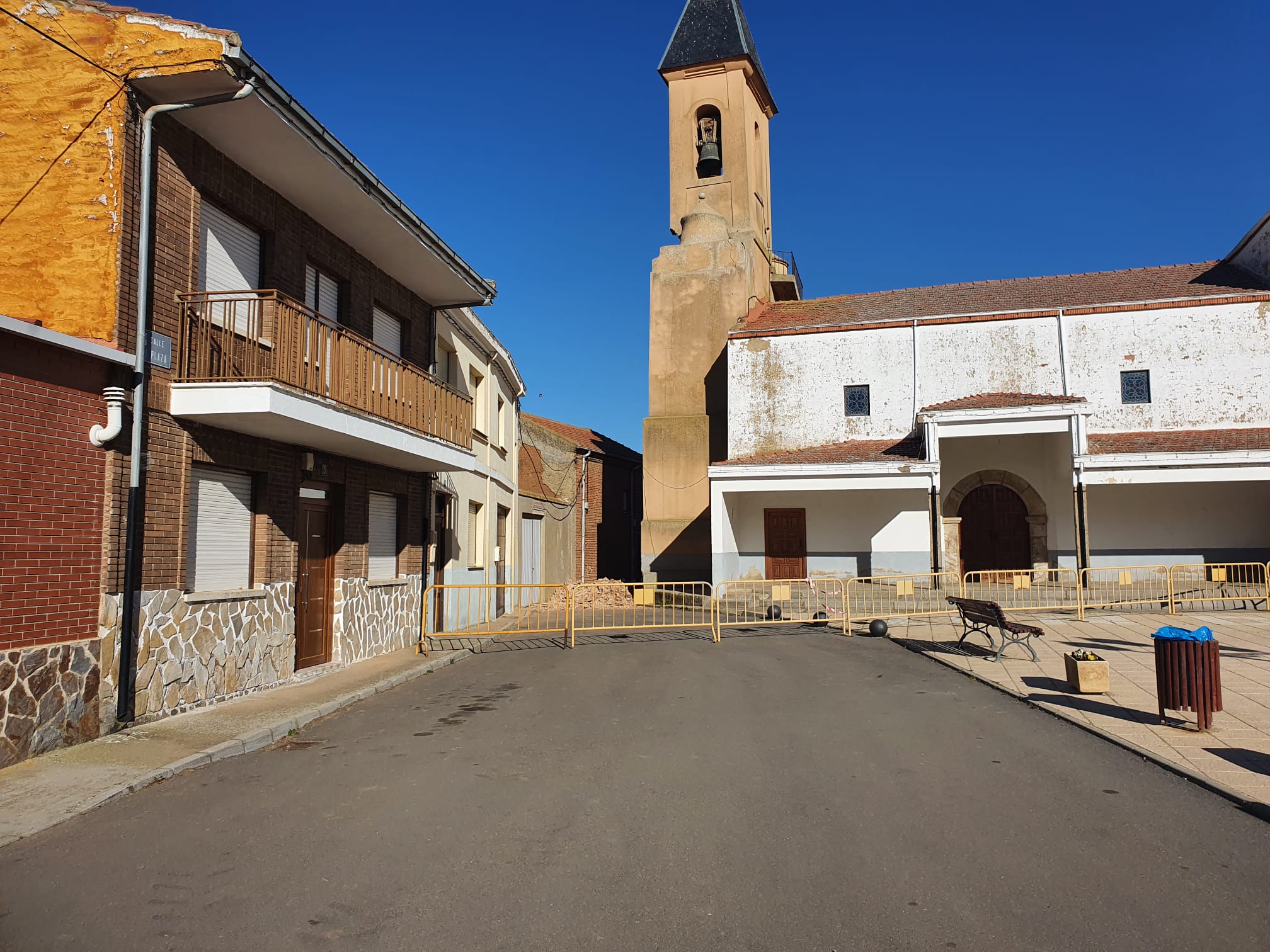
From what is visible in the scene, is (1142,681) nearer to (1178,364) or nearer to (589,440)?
(1178,364)

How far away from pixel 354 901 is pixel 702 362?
24572 millimetres

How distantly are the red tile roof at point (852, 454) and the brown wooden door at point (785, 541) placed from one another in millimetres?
1719

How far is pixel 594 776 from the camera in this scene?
21.4 feet

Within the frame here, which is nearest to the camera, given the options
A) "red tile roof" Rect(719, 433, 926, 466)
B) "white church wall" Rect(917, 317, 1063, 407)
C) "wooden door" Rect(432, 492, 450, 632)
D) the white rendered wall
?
"wooden door" Rect(432, 492, 450, 632)

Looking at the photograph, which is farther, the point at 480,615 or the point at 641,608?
the point at 641,608

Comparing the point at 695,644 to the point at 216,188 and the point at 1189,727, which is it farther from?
the point at 216,188

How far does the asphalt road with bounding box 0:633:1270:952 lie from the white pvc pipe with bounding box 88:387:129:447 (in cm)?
310

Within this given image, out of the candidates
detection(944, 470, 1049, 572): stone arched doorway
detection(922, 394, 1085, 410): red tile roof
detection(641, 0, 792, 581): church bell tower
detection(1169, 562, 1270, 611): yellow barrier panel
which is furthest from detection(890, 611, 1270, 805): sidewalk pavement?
detection(641, 0, 792, 581): church bell tower

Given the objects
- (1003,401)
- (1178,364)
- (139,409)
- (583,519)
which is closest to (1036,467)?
(1003,401)

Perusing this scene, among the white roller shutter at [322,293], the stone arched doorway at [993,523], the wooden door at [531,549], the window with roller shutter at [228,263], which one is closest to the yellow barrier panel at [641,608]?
the wooden door at [531,549]

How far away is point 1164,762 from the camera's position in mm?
6555

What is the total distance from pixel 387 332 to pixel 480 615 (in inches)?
265

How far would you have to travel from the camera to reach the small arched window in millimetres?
29547

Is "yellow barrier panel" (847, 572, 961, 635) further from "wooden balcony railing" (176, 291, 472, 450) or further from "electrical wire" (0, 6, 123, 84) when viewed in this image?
"electrical wire" (0, 6, 123, 84)
